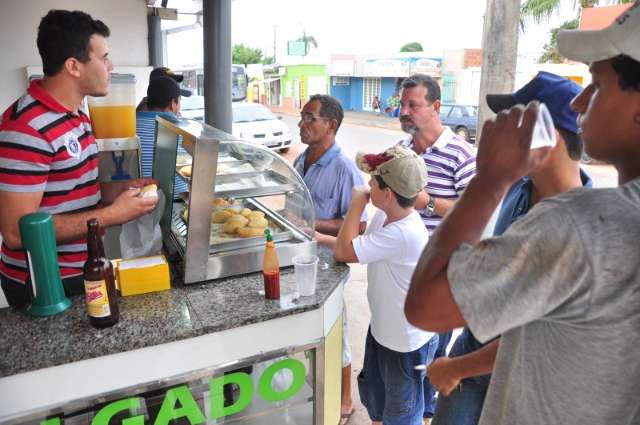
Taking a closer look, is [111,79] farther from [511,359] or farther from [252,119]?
[252,119]

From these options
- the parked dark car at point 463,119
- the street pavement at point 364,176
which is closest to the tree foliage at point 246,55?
the street pavement at point 364,176

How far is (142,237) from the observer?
2359 millimetres

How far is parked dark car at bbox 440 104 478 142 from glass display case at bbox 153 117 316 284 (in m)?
15.2

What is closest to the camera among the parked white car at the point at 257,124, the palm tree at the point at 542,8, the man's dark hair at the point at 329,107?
the man's dark hair at the point at 329,107

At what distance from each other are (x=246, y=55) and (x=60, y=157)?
54694mm

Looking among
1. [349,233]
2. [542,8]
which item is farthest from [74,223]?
[542,8]

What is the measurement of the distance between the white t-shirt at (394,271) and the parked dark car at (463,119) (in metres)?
15.2

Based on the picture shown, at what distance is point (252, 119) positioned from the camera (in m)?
14.2

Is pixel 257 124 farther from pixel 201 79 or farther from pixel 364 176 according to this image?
pixel 201 79

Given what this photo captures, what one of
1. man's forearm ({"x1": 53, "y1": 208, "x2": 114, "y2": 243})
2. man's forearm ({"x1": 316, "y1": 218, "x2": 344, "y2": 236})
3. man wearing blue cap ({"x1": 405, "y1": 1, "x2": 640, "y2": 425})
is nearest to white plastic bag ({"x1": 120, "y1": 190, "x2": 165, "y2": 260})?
man's forearm ({"x1": 53, "y1": 208, "x2": 114, "y2": 243})

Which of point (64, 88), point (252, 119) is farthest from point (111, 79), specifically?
point (252, 119)

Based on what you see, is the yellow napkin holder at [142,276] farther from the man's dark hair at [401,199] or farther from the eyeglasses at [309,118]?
the eyeglasses at [309,118]

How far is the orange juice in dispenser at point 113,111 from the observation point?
2.45 m

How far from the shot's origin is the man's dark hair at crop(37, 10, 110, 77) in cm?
202
